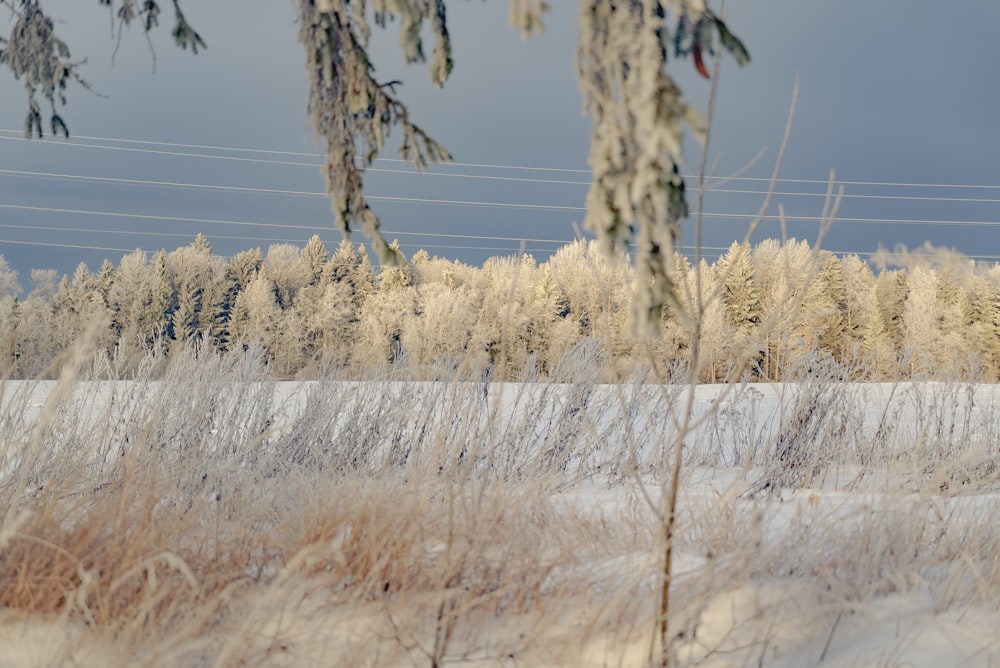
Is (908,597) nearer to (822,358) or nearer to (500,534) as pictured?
(500,534)

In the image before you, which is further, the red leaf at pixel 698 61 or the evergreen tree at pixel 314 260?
the evergreen tree at pixel 314 260

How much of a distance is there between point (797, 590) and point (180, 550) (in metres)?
2.08

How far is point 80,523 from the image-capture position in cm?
275

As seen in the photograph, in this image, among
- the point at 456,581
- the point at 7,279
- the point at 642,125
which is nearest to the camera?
the point at 642,125

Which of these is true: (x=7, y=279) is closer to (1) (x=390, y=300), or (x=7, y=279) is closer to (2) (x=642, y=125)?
(1) (x=390, y=300)

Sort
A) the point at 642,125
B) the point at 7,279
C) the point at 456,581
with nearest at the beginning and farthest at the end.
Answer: the point at 642,125, the point at 456,581, the point at 7,279

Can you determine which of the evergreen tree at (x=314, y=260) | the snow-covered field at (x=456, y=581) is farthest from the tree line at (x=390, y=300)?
the snow-covered field at (x=456, y=581)

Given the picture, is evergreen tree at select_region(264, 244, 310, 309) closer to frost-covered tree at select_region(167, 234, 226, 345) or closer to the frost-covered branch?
frost-covered tree at select_region(167, 234, 226, 345)

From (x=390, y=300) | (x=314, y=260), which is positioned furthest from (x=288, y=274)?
(x=390, y=300)

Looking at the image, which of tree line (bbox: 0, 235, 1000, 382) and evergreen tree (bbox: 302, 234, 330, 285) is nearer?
tree line (bbox: 0, 235, 1000, 382)

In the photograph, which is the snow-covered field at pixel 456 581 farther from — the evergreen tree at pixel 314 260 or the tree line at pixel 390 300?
the evergreen tree at pixel 314 260

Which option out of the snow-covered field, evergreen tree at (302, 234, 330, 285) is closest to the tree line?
evergreen tree at (302, 234, 330, 285)

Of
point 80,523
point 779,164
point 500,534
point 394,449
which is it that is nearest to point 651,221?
point 779,164

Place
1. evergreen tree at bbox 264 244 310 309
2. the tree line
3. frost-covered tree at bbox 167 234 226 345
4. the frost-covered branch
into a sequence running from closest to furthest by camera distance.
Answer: the frost-covered branch, the tree line, frost-covered tree at bbox 167 234 226 345, evergreen tree at bbox 264 244 310 309
